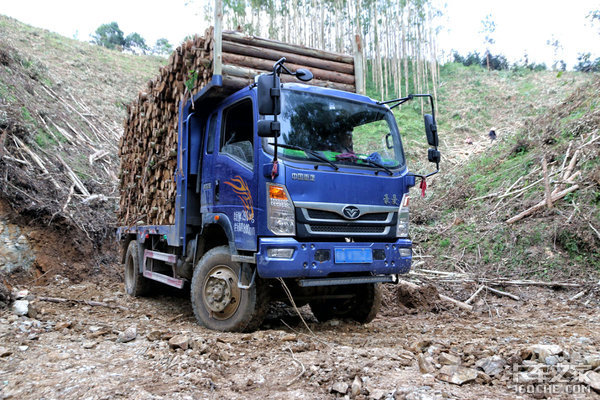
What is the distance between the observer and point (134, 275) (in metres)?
7.50

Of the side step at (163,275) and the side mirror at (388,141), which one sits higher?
the side mirror at (388,141)

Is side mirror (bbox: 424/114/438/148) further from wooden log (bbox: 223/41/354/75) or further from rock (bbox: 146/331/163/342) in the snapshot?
rock (bbox: 146/331/163/342)

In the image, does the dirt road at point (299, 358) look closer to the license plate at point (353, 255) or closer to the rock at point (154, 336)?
the rock at point (154, 336)

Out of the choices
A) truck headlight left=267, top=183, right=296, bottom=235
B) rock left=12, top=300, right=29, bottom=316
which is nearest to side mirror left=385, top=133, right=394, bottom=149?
truck headlight left=267, top=183, right=296, bottom=235

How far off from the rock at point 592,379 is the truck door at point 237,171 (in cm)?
280

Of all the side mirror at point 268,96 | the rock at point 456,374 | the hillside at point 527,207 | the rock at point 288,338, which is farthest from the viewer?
the hillside at point 527,207

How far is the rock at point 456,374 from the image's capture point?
2973mm

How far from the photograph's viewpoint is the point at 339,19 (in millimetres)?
28719

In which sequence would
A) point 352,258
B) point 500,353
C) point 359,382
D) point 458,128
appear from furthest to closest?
point 458,128 < point 352,258 < point 500,353 < point 359,382

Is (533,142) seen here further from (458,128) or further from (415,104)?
(415,104)

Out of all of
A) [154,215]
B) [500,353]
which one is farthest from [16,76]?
[500,353]

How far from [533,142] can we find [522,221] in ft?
12.7

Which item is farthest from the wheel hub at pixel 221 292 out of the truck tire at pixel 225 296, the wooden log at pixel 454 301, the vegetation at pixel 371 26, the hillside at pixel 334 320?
the vegetation at pixel 371 26

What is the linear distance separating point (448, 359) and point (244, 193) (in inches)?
96.4
